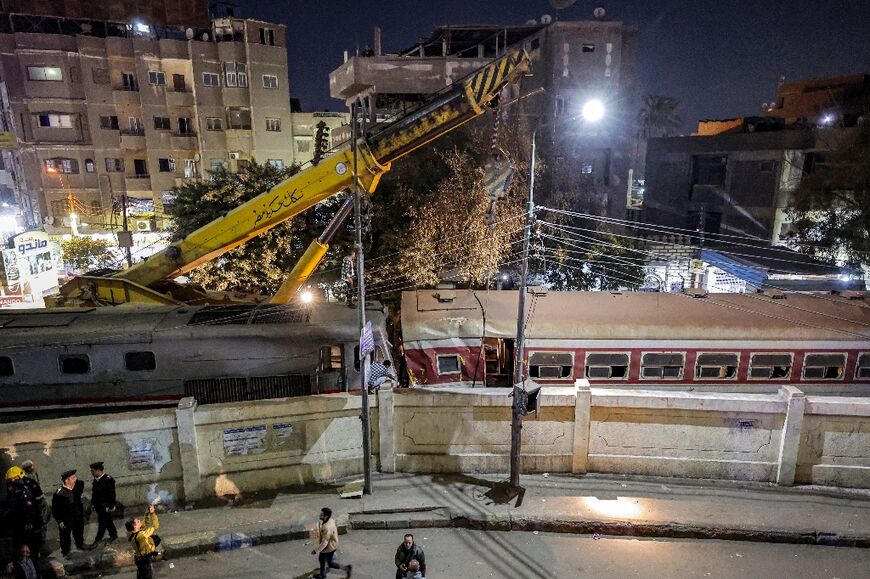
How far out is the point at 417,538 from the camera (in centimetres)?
937

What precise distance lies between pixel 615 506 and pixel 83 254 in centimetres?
3144

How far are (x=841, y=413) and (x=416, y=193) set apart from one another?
17.0 meters

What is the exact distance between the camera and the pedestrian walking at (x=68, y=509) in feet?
26.9

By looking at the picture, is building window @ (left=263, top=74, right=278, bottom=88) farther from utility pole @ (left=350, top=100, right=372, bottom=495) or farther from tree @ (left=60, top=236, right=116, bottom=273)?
utility pole @ (left=350, top=100, right=372, bottom=495)

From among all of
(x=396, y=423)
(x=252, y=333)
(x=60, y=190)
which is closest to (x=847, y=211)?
(x=396, y=423)

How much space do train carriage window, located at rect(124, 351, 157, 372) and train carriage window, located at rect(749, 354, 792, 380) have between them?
16.0 metres

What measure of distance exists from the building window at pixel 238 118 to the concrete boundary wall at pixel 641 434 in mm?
36031

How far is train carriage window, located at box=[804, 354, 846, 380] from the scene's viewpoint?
14.7 meters

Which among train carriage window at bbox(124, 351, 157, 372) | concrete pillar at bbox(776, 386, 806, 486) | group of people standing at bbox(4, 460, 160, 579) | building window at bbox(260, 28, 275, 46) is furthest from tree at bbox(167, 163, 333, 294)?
building window at bbox(260, 28, 275, 46)

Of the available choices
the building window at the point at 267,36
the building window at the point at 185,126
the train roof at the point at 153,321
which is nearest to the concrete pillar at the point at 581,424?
the train roof at the point at 153,321

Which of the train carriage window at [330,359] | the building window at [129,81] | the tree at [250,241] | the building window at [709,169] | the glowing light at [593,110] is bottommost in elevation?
the train carriage window at [330,359]

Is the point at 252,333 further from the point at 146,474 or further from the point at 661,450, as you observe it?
the point at 661,450

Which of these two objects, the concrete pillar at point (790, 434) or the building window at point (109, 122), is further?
the building window at point (109, 122)

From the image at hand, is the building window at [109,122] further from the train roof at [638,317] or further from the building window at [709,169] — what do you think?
the building window at [709,169]
